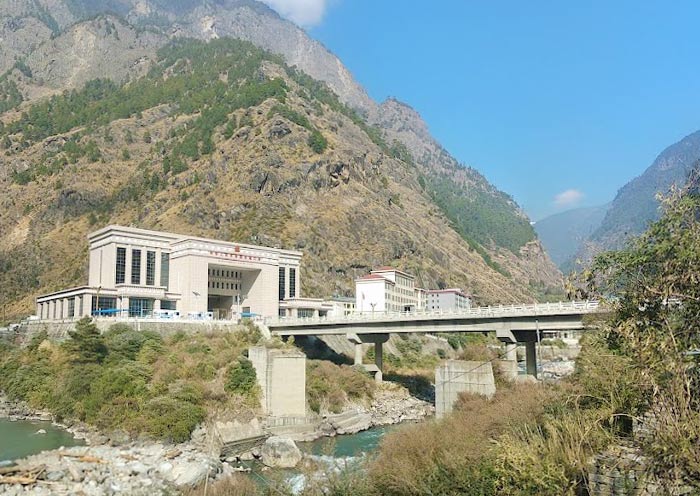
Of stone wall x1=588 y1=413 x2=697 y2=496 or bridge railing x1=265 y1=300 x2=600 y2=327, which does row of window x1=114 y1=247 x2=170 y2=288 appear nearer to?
bridge railing x1=265 y1=300 x2=600 y2=327

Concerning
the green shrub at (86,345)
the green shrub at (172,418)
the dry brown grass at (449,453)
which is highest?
the green shrub at (86,345)

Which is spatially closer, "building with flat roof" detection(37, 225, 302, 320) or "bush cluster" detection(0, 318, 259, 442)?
"bush cluster" detection(0, 318, 259, 442)

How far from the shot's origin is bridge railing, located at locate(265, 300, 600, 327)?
3559 centimetres

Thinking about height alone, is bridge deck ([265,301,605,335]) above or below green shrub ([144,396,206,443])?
above

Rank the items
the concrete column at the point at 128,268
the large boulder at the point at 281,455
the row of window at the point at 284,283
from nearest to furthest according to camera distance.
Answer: the large boulder at the point at 281,455, the concrete column at the point at 128,268, the row of window at the point at 284,283

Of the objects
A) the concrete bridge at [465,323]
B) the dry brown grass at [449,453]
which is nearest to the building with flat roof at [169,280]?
the concrete bridge at [465,323]

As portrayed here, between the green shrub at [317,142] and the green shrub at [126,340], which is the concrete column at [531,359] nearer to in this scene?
the green shrub at [126,340]

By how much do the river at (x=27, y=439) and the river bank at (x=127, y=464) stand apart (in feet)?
2.38

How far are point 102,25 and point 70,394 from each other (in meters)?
184

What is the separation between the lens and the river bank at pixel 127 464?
75.9 ft

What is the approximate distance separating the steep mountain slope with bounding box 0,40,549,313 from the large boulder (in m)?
52.2

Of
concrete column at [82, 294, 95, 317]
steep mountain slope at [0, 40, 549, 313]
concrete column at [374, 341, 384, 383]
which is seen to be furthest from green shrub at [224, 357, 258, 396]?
steep mountain slope at [0, 40, 549, 313]

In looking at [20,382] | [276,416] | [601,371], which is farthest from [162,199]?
[601,371]

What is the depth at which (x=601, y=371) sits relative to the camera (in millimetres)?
17672
